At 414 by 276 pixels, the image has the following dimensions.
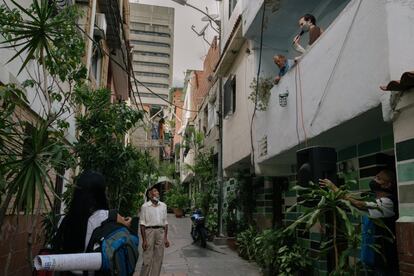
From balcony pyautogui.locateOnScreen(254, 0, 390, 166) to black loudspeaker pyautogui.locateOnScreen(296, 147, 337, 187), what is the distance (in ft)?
2.49

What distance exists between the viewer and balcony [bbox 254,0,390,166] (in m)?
4.55

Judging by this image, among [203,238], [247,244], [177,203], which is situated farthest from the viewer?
[177,203]

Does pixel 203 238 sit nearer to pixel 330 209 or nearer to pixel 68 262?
pixel 330 209

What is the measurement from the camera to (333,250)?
444 cm

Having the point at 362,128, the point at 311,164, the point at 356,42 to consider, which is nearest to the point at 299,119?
the point at 362,128

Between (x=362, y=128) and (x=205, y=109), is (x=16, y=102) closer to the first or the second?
(x=362, y=128)

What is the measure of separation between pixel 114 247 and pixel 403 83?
111 inches

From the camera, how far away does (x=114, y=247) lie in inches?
114

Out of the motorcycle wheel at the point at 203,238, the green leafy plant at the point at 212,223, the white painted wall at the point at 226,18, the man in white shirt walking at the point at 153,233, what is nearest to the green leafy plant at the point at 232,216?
the green leafy plant at the point at 212,223

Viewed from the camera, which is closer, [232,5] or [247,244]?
[247,244]

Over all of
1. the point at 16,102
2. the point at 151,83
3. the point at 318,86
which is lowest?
the point at 16,102

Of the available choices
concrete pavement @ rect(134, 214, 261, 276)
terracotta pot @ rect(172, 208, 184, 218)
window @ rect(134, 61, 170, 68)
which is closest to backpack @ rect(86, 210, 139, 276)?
concrete pavement @ rect(134, 214, 261, 276)

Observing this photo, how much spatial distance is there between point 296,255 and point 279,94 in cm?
293

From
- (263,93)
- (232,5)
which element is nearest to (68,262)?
(263,93)
